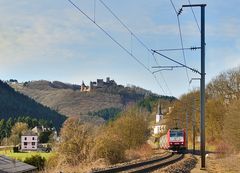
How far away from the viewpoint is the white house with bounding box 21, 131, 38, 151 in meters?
163

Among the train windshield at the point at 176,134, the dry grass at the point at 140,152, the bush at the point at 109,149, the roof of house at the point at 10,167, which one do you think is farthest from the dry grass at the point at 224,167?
the train windshield at the point at 176,134

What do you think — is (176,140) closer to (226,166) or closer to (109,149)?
(109,149)

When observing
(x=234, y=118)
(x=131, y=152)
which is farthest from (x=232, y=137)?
(x=131, y=152)

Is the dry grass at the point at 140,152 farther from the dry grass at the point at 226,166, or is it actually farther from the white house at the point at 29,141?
the white house at the point at 29,141

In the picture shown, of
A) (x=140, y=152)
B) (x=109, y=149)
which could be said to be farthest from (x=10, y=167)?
(x=140, y=152)

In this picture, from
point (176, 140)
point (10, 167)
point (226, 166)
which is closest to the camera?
point (226, 166)

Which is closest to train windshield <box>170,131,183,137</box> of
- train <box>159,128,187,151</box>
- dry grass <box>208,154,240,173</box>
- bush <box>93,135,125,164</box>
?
train <box>159,128,187,151</box>

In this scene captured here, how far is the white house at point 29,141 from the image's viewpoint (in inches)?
6417

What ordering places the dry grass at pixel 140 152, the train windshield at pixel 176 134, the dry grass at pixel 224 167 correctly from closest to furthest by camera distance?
the dry grass at pixel 224 167, the dry grass at pixel 140 152, the train windshield at pixel 176 134

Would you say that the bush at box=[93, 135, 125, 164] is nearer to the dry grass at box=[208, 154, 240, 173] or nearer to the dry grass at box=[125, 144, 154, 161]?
the dry grass at box=[125, 144, 154, 161]

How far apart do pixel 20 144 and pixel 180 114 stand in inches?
3651

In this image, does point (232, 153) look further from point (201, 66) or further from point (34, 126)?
point (34, 126)

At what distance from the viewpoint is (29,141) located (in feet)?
545

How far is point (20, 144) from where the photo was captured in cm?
17050
